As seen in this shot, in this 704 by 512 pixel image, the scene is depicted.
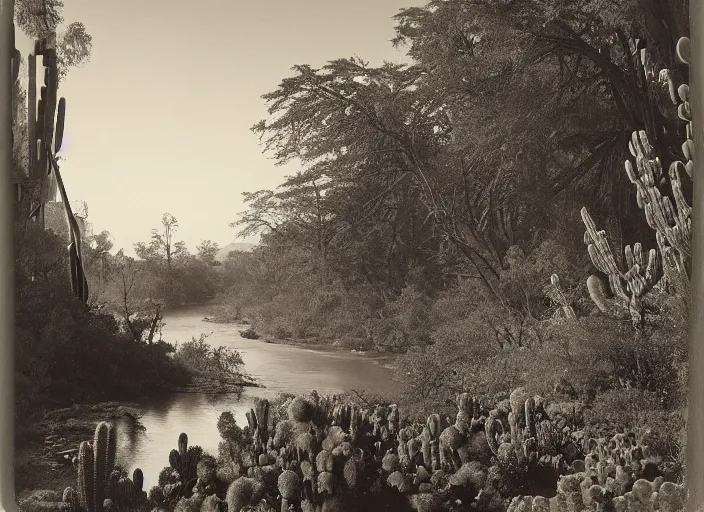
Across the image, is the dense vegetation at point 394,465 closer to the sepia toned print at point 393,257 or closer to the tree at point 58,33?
the sepia toned print at point 393,257

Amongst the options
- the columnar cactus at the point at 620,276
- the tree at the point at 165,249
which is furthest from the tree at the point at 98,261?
the columnar cactus at the point at 620,276

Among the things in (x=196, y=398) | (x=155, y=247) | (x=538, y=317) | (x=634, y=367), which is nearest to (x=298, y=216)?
(x=155, y=247)

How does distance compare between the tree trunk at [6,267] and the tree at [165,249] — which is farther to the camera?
the tree at [165,249]

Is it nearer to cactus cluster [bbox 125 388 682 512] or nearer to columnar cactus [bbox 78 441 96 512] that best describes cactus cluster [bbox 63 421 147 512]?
columnar cactus [bbox 78 441 96 512]

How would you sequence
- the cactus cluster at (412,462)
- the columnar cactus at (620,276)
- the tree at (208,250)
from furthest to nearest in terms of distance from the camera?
Answer: the tree at (208,250) → the columnar cactus at (620,276) → the cactus cluster at (412,462)

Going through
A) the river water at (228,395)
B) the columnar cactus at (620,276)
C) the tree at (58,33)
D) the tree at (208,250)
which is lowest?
the river water at (228,395)

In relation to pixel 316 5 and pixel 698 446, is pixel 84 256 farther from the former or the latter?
pixel 698 446

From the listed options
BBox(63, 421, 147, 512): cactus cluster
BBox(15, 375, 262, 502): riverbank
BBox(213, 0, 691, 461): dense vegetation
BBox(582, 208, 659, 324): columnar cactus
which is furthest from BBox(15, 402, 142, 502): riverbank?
BBox(582, 208, 659, 324): columnar cactus
